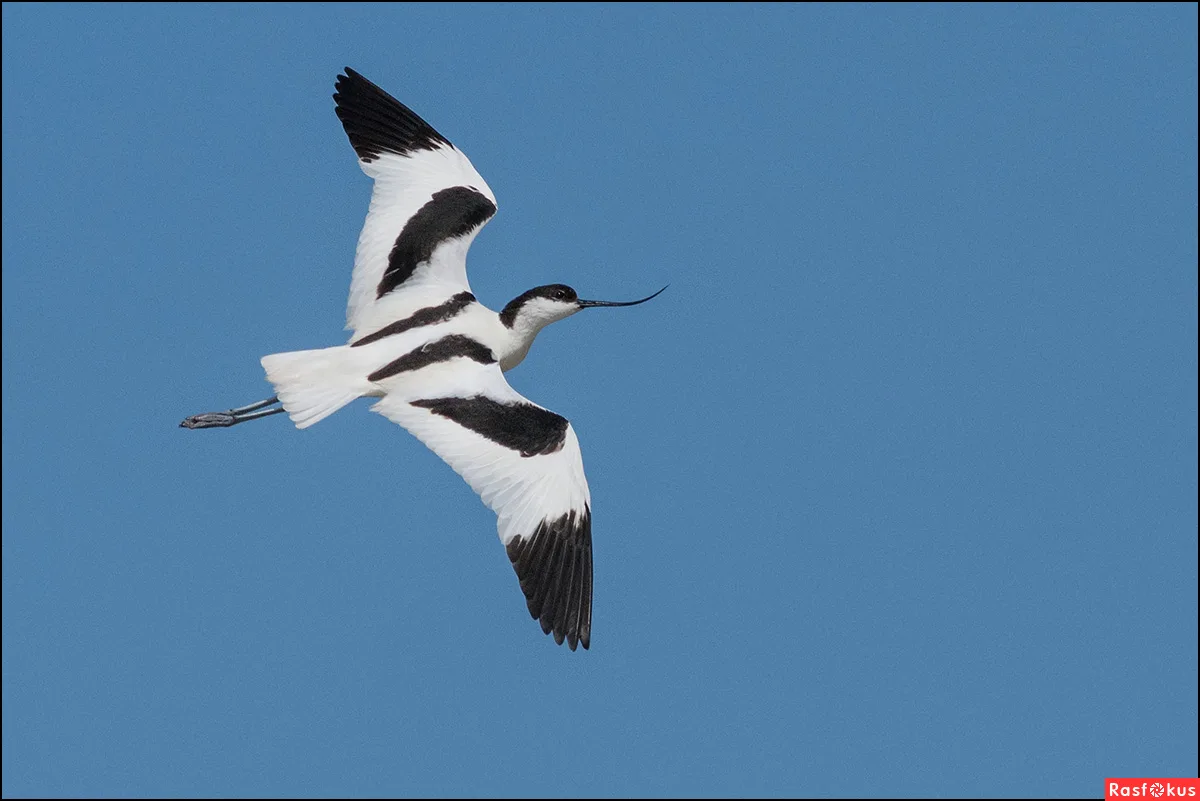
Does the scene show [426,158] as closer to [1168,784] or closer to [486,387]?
[486,387]

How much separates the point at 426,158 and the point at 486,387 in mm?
2714

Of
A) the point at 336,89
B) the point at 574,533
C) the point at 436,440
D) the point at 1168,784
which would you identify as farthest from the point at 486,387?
the point at 1168,784

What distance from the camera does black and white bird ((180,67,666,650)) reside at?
1023 cm

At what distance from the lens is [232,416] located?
1211cm

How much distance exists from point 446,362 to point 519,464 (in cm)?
102

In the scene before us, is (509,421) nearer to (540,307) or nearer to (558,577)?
(558,577)

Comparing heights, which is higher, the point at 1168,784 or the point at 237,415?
the point at 237,415

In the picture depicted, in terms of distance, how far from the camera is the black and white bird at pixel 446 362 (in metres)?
10.2

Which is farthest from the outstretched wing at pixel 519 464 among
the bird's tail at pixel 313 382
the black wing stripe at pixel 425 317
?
the black wing stripe at pixel 425 317

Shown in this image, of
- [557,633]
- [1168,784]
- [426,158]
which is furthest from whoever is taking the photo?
[426,158]

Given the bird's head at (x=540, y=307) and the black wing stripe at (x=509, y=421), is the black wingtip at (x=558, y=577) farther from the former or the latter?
the bird's head at (x=540, y=307)

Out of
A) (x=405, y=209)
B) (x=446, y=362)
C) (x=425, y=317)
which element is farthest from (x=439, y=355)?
(x=405, y=209)

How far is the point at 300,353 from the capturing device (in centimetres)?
1079

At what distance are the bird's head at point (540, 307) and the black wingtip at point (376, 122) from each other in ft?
5.74
